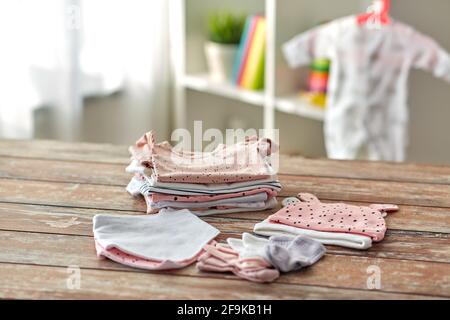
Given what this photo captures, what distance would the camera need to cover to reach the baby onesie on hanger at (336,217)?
5.42 feet

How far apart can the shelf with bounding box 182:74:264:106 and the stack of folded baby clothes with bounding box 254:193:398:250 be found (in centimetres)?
165

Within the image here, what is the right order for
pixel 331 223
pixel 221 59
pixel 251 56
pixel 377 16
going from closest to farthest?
1. pixel 331 223
2. pixel 377 16
3. pixel 251 56
4. pixel 221 59

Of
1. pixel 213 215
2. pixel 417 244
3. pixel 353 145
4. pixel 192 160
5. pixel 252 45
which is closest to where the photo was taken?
pixel 417 244

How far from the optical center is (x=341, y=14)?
327 centimetres

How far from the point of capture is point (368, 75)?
9.48 ft

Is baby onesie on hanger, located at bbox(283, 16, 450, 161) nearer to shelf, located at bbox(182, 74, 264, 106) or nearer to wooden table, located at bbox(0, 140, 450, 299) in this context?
shelf, located at bbox(182, 74, 264, 106)

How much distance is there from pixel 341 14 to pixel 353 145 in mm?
590

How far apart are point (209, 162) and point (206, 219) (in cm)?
18

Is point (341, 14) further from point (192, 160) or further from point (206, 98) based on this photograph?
point (192, 160)

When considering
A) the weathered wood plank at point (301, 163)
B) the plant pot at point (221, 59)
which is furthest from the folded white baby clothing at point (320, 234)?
the plant pot at point (221, 59)

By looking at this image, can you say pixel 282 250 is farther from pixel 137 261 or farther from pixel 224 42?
pixel 224 42

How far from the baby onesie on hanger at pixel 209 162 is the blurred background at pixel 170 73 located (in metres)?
1.24

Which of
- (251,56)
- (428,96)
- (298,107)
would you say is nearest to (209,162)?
(298,107)
